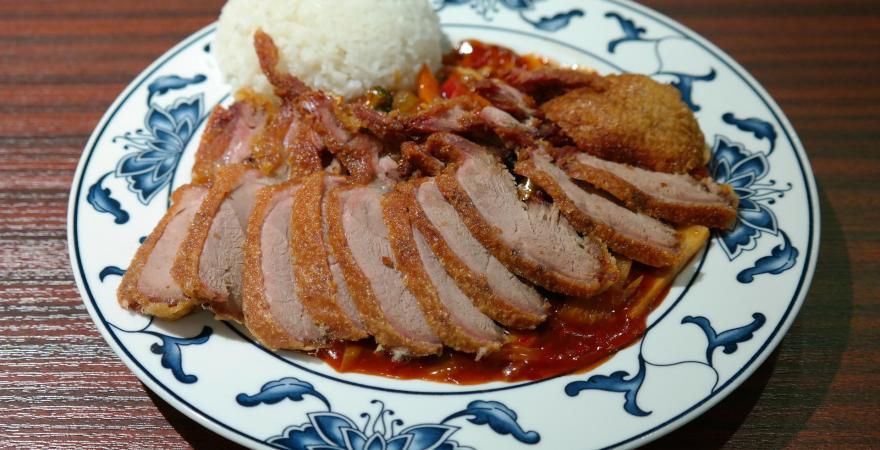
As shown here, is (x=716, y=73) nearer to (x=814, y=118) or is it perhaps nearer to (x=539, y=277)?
(x=814, y=118)

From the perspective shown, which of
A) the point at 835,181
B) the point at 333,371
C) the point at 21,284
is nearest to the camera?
the point at 333,371

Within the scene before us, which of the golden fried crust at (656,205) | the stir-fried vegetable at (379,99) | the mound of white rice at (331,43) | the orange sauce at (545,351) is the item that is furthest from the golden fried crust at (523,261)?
the mound of white rice at (331,43)

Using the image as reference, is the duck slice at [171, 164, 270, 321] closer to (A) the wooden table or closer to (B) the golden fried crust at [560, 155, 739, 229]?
(A) the wooden table

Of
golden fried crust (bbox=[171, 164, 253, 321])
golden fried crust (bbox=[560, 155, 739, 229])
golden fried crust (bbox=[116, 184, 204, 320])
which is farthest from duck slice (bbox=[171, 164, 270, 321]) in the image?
golden fried crust (bbox=[560, 155, 739, 229])

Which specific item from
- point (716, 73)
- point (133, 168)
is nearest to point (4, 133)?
point (133, 168)

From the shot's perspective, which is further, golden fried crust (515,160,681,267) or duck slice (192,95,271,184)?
duck slice (192,95,271,184)

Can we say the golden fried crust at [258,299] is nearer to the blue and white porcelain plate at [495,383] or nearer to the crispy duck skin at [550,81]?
the blue and white porcelain plate at [495,383]

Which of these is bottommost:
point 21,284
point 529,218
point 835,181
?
point 21,284
